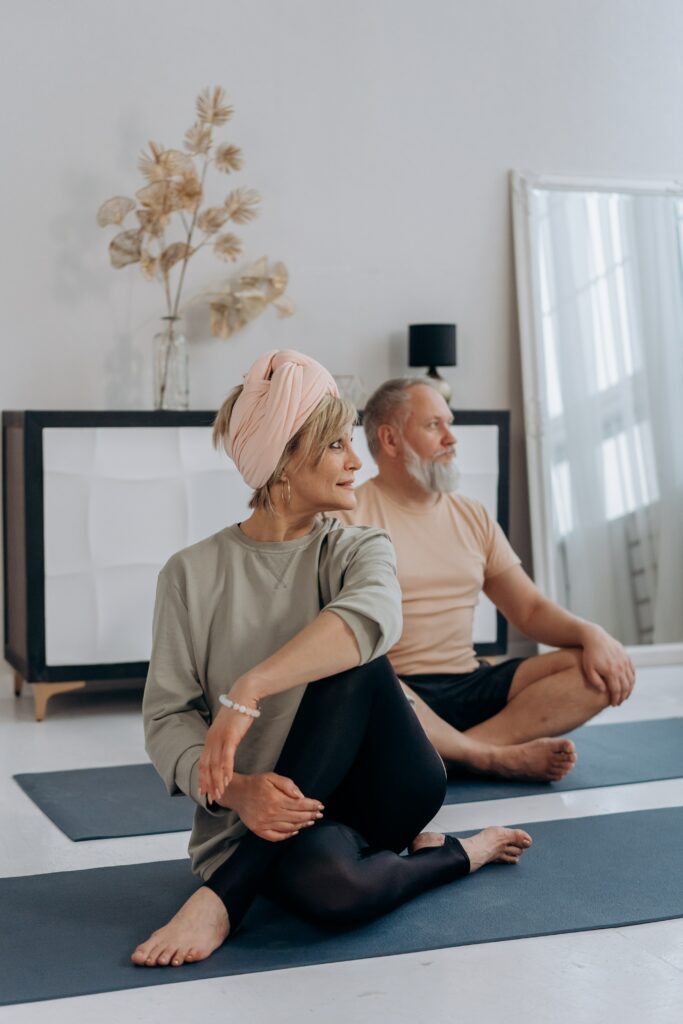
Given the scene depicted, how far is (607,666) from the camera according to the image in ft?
11.3

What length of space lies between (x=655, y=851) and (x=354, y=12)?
3.49 meters

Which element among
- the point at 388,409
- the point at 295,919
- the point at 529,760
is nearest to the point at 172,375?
the point at 388,409

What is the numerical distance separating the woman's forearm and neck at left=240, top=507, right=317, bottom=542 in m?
0.27

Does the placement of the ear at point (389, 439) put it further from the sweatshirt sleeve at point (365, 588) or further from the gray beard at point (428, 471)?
the sweatshirt sleeve at point (365, 588)

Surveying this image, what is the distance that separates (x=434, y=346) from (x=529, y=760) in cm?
200

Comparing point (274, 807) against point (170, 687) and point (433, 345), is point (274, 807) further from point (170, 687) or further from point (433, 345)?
point (433, 345)

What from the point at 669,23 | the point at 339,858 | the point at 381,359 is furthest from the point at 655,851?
the point at 669,23

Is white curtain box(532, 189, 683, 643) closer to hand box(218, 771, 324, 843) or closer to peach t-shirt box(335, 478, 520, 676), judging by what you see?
peach t-shirt box(335, 478, 520, 676)

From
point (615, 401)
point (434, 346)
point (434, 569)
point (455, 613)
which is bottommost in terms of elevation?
point (455, 613)

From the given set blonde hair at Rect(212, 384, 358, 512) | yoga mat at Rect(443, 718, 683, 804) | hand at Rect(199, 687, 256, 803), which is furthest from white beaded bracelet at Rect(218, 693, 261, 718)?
yoga mat at Rect(443, 718, 683, 804)

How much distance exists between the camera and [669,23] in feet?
18.4

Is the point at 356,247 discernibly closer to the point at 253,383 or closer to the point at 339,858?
the point at 253,383

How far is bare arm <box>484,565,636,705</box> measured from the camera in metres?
3.45

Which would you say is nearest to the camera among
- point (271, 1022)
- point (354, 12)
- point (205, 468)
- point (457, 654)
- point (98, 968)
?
point (271, 1022)
